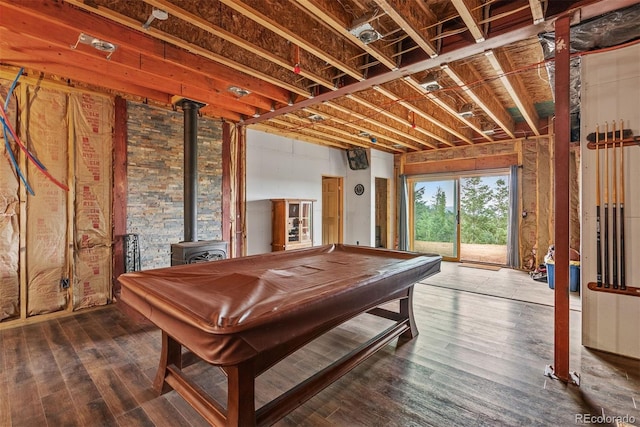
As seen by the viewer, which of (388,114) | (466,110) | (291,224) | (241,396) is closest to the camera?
(241,396)

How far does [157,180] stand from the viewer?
4273mm

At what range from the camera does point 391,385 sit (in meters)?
2.10

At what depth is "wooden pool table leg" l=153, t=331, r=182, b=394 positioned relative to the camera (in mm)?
2025

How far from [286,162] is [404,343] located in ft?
14.4

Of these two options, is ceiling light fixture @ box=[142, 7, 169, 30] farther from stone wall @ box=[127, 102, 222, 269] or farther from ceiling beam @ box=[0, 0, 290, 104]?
stone wall @ box=[127, 102, 222, 269]

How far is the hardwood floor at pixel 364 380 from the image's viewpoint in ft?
5.92

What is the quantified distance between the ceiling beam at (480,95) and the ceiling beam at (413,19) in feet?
1.49

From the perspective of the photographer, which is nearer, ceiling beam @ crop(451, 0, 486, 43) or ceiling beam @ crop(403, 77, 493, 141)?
ceiling beam @ crop(451, 0, 486, 43)

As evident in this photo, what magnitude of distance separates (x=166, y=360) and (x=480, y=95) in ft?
15.5

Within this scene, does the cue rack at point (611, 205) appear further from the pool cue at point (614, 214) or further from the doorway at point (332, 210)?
the doorway at point (332, 210)

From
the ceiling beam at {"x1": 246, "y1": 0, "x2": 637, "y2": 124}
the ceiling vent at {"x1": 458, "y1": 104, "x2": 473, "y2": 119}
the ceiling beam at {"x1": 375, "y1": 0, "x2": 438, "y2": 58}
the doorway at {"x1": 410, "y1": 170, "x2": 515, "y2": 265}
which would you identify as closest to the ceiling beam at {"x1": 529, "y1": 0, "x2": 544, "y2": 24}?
the ceiling beam at {"x1": 246, "y1": 0, "x2": 637, "y2": 124}

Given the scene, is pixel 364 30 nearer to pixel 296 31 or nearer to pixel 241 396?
pixel 296 31

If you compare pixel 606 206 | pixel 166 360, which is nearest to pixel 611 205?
pixel 606 206

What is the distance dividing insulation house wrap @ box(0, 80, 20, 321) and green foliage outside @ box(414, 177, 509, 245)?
24.7 ft
